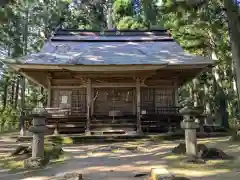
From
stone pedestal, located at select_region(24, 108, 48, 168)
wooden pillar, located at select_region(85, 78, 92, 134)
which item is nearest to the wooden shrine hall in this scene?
wooden pillar, located at select_region(85, 78, 92, 134)

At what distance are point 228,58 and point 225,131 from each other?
5.18 meters

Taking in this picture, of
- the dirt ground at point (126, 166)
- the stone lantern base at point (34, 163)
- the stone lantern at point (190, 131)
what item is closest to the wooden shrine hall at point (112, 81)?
the dirt ground at point (126, 166)

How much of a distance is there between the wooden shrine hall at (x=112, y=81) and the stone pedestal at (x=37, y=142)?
5755 mm

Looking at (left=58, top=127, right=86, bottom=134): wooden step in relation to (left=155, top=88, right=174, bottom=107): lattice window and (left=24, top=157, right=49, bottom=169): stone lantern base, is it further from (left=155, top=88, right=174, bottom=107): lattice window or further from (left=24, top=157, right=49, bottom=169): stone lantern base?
(left=24, top=157, right=49, bottom=169): stone lantern base

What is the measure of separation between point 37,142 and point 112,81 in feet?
27.9

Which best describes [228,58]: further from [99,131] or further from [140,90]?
[99,131]

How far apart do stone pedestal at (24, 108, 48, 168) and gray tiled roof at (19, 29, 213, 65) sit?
20.0 feet

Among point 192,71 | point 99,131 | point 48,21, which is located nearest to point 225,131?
point 192,71

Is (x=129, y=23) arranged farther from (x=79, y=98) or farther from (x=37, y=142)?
(x=37, y=142)

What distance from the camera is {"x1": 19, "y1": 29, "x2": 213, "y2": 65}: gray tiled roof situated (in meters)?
13.9

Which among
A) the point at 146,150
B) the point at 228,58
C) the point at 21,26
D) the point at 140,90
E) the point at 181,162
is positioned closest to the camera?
the point at 181,162

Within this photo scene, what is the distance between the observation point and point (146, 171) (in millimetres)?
6344

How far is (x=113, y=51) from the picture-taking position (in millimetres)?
16469

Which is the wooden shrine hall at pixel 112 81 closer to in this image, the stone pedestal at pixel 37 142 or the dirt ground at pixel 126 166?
the dirt ground at pixel 126 166
